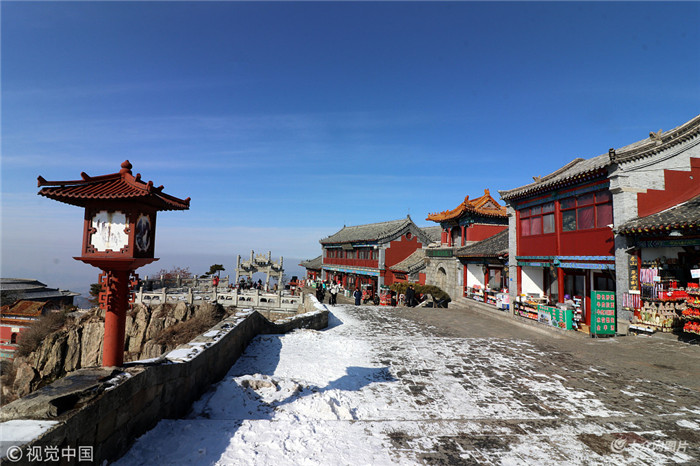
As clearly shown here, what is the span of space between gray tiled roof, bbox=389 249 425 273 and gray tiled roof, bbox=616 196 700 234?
18745mm

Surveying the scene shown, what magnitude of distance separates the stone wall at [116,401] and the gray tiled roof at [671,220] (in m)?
12.2

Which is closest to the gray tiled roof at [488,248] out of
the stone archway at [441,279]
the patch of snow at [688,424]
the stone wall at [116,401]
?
the stone archway at [441,279]

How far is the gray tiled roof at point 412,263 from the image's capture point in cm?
3035

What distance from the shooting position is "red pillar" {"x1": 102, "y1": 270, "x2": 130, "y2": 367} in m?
5.02

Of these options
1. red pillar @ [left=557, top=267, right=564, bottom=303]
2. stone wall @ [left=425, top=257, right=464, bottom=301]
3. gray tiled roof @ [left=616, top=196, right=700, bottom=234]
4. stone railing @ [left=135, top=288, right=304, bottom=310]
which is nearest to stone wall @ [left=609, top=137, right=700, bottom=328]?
gray tiled roof @ [left=616, top=196, right=700, bottom=234]

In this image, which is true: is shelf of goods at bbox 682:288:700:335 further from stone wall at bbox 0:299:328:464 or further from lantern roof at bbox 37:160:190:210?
lantern roof at bbox 37:160:190:210

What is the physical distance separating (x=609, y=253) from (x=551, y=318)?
3021 mm

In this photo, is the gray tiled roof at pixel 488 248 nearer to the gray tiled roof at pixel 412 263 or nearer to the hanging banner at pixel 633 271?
the hanging banner at pixel 633 271

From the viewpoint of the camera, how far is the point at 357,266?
127ft

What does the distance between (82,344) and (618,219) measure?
101 feet

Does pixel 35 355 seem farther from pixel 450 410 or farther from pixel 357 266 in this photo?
pixel 450 410

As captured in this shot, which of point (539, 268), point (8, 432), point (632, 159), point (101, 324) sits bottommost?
point (101, 324)

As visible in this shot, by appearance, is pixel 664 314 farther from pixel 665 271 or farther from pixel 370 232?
pixel 370 232

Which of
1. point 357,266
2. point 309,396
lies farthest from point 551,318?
point 357,266
